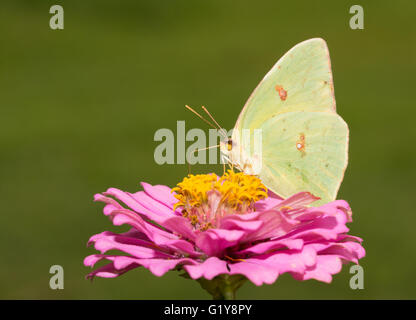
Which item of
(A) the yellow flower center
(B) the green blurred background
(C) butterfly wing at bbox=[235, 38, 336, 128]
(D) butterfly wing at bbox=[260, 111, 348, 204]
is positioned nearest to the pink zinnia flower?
(A) the yellow flower center

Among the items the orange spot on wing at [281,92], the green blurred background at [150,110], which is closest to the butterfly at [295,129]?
the orange spot on wing at [281,92]

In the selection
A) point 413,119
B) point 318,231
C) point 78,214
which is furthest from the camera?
point 413,119

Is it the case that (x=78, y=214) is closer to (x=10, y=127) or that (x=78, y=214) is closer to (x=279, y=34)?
(x=10, y=127)

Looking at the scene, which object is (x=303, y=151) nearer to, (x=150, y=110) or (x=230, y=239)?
(x=230, y=239)

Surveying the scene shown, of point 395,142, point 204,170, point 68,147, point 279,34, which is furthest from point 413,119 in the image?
point 68,147

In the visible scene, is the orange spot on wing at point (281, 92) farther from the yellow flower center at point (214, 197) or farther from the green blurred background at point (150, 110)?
the green blurred background at point (150, 110)

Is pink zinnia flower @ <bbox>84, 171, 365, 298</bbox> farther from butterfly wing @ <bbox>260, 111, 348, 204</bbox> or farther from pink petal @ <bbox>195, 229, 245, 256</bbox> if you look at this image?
butterfly wing @ <bbox>260, 111, 348, 204</bbox>

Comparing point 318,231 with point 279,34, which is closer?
point 318,231
